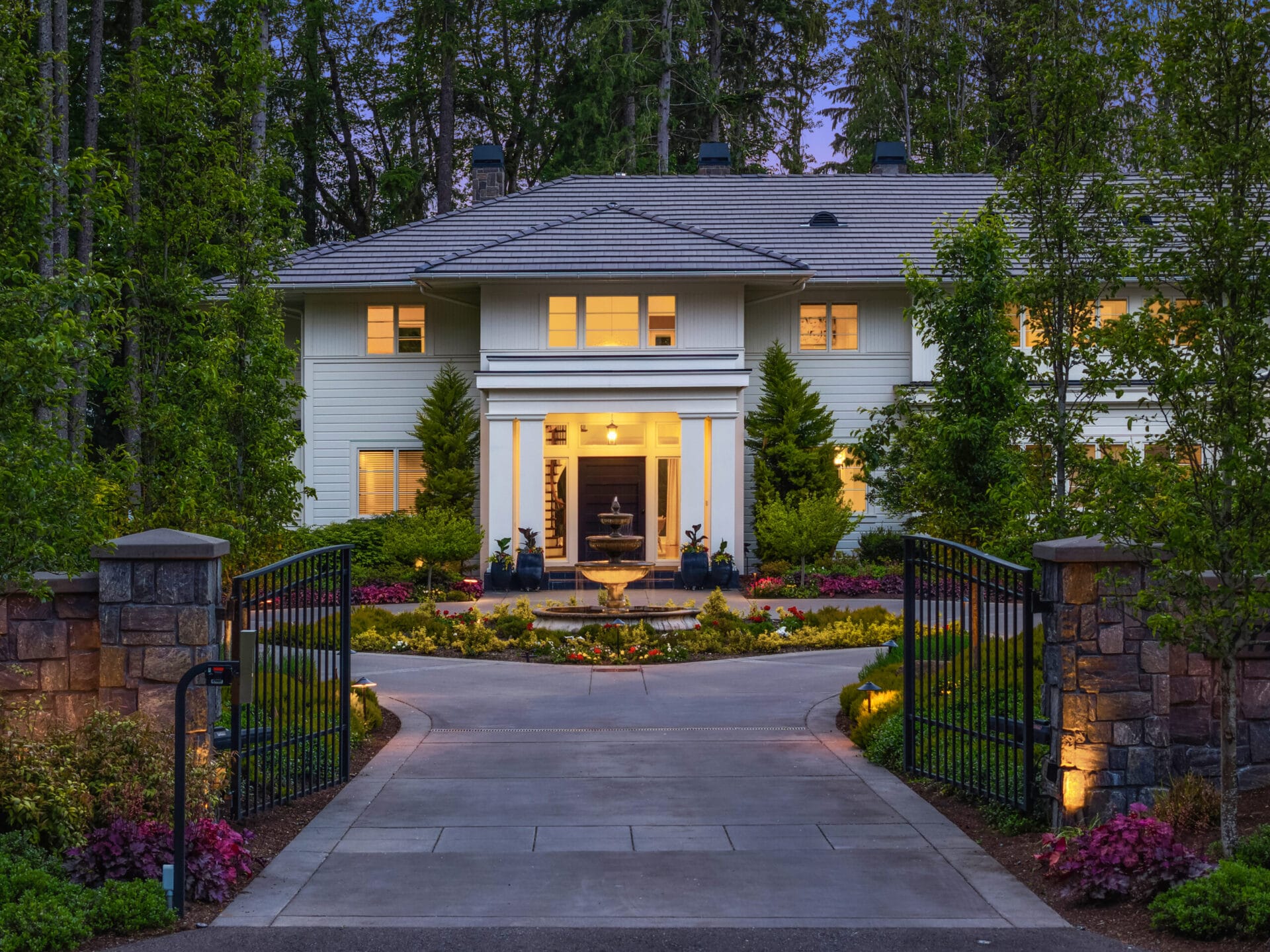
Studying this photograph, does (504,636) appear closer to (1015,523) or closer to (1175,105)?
(1015,523)

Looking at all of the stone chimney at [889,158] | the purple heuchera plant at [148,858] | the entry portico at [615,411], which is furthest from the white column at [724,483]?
the purple heuchera plant at [148,858]

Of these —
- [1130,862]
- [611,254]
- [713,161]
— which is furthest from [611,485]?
[1130,862]

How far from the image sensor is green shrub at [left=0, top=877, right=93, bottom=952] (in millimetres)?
5695

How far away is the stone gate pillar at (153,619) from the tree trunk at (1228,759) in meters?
5.77

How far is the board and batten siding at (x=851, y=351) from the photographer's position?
2647 cm

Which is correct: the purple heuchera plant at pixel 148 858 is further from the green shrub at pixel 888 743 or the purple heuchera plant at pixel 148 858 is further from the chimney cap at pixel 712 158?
the chimney cap at pixel 712 158

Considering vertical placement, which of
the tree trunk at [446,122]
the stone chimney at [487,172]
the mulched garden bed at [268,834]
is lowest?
the mulched garden bed at [268,834]

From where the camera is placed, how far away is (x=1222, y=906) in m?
5.97

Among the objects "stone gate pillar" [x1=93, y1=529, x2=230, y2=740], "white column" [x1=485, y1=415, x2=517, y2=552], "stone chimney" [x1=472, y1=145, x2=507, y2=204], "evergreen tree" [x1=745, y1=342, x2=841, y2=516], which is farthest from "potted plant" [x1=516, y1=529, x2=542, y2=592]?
"stone gate pillar" [x1=93, y1=529, x2=230, y2=740]

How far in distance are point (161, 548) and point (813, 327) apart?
20.7 metres

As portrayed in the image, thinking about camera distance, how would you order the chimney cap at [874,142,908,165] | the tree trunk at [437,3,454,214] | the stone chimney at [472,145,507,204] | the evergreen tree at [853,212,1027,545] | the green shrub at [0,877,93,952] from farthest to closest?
the tree trunk at [437,3,454,214] → the chimney cap at [874,142,908,165] → the stone chimney at [472,145,507,204] → the evergreen tree at [853,212,1027,545] → the green shrub at [0,877,93,952]

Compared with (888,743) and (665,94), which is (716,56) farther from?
(888,743)

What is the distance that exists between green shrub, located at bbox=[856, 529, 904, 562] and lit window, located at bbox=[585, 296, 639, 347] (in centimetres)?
616

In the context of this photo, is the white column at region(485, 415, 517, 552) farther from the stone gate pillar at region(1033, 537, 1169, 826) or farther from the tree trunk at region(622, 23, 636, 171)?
the stone gate pillar at region(1033, 537, 1169, 826)
